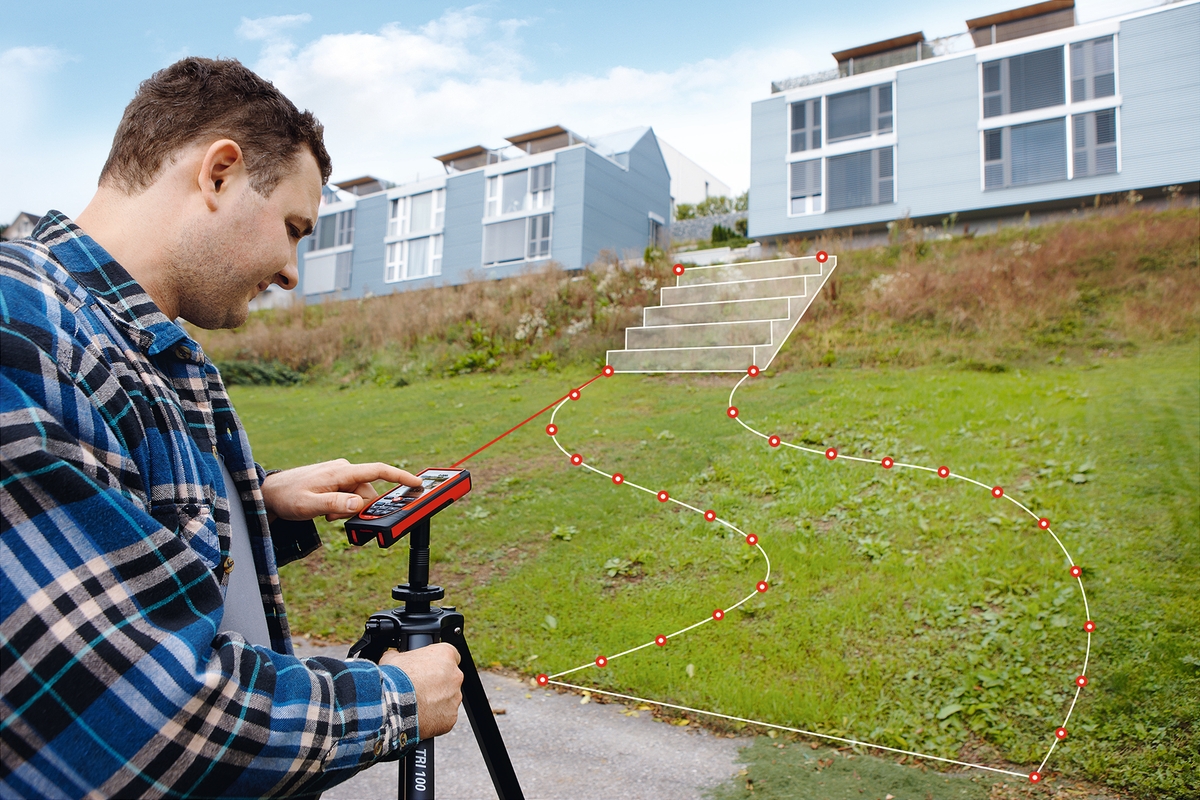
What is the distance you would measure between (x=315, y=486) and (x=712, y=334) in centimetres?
258

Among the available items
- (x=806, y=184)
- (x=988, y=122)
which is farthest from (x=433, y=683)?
(x=806, y=184)

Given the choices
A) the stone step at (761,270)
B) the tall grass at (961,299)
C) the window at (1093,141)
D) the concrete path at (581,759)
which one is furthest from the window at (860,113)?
the concrete path at (581,759)

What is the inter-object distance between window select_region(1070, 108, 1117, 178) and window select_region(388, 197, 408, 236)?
2667cm

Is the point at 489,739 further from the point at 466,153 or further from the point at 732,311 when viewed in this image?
the point at 466,153

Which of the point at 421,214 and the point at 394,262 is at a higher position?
the point at 421,214

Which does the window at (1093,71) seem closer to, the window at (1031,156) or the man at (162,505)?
the window at (1031,156)

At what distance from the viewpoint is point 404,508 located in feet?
4.40

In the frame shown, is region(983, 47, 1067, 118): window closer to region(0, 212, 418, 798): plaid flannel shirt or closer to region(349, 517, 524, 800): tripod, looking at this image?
region(349, 517, 524, 800): tripod

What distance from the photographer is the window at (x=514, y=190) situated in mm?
26578

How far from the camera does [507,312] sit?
6793 mm

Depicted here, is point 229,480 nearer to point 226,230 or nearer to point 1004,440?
point 226,230

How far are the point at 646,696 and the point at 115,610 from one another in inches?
119

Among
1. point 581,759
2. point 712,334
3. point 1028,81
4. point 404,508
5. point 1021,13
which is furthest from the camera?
point 1021,13

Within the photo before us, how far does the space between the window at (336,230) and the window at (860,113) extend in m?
20.1
